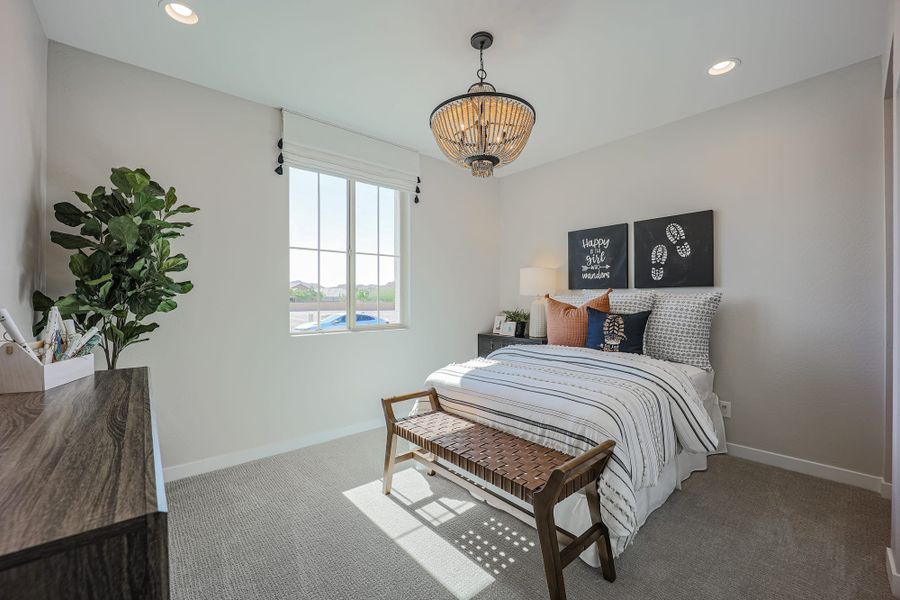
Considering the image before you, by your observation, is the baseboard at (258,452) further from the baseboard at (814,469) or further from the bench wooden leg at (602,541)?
the baseboard at (814,469)

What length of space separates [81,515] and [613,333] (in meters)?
2.95

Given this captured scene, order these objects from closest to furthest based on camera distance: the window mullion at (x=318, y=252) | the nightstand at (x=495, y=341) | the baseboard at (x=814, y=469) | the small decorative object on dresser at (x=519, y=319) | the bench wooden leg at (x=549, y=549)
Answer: the bench wooden leg at (x=549, y=549), the baseboard at (x=814, y=469), the window mullion at (x=318, y=252), the nightstand at (x=495, y=341), the small decorative object on dresser at (x=519, y=319)

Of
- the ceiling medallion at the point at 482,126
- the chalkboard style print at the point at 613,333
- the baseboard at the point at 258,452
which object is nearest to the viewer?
the ceiling medallion at the point at 482,126

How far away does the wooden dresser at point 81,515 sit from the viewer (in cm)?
41

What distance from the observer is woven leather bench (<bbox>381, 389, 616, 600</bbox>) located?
148 cm

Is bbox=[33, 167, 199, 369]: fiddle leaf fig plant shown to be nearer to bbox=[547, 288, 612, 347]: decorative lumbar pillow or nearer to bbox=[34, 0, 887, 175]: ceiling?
bbox=[34, 0, 887, 175]: ceiling

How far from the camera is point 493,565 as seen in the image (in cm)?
177

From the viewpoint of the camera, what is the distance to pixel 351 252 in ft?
11.5

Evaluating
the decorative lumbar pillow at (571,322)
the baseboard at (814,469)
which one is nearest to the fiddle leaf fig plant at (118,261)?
the decorative lumbar pillow at (571,322)

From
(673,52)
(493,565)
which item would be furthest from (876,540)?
(673,52)

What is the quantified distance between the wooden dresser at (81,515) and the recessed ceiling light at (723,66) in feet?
10.7

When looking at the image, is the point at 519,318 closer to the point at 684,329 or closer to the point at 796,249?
the point at 684,329

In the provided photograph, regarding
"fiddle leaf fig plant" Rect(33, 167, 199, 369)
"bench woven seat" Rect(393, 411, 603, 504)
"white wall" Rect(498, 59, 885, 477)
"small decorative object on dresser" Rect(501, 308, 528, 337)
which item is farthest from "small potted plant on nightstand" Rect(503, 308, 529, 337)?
"fiddle leaf fig plant" Rect(33, 167, 199, 369)

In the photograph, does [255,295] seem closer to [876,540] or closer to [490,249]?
[490,249]
